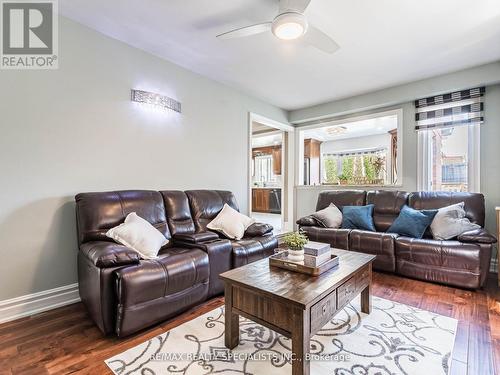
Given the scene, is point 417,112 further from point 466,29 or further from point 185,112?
point 185,112

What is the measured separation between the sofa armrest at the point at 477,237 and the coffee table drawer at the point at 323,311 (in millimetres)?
2056

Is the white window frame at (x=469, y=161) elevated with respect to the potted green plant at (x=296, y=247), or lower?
elevated

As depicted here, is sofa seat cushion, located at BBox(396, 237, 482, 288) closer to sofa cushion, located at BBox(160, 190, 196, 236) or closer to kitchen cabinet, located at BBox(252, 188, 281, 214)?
sofa cushion, located at BBox(160, 190, 196, 236)

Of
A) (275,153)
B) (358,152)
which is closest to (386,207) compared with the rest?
(358,152)

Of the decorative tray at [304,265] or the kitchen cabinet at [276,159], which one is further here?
the kitchen cabinet at [276,159]

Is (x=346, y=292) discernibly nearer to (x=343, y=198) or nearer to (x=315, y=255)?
(x=315, y=255)

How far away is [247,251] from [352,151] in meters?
6.18

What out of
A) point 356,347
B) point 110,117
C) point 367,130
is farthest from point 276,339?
point 367,130

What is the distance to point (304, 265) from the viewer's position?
5.82 feet

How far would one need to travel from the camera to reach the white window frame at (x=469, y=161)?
3434 millimetres

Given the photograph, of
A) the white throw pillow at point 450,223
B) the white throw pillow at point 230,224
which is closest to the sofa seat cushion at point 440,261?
the white throw pillow at point 450,223

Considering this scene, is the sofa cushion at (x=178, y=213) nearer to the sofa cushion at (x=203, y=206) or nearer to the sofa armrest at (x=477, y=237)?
the sofa cushion at (x=203, y=206)

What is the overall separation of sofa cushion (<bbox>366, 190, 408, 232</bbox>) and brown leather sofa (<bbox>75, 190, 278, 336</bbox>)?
171 centimetres

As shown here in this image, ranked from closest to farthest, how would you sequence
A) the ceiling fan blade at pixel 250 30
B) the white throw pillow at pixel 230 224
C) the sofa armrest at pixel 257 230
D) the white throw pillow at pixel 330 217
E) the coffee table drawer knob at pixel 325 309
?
1. the coffee table drawer knob at pixel 325 309
2. the ceiling fan blade at pixel 250 30
3. the white throw pillow at pixel 230 224
4. the sofa armrest at pixel 257 230
5. the white throw pillow at pixel 330 217
